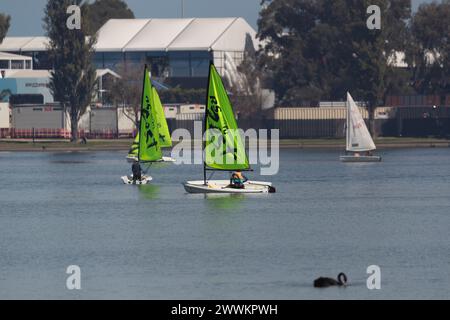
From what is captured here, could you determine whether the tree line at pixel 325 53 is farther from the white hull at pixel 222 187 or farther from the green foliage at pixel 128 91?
the white hull at pixel 222 187

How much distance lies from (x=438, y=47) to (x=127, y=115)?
4054 cm

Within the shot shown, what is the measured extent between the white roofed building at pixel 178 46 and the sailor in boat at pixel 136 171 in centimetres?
9028

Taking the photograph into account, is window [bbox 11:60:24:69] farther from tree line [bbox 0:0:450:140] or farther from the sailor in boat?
the sailor in boat

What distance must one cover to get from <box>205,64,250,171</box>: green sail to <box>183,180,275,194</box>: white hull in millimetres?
995

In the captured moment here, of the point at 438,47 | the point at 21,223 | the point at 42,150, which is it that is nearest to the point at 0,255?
the point at 21,223

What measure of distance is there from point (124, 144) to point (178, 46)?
118 ft

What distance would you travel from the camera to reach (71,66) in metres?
148

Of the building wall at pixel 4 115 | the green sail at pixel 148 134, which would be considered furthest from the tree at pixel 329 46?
the green sail at pixel 148 134

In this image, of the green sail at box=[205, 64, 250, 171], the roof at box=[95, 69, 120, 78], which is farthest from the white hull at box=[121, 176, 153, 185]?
the roof at box=[95, 69, 120, 78]

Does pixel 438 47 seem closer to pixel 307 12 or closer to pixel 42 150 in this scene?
pixel 307 12

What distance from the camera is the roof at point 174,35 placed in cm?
18288

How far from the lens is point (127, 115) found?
528ft

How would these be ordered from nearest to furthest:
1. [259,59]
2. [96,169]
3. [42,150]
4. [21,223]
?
[21,223] → [96,169] → [42,150] → [259,59]

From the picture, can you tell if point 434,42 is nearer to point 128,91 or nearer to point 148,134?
point 128,91
